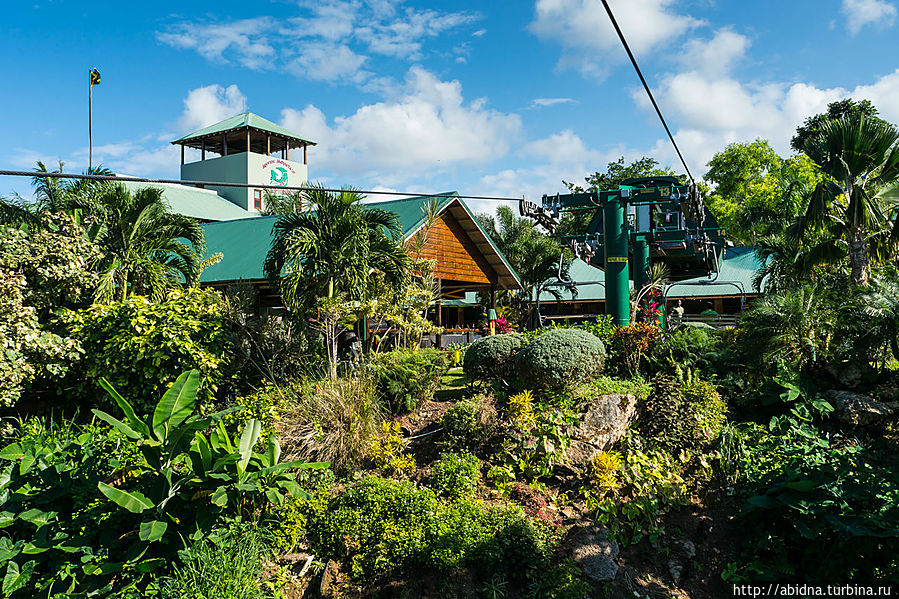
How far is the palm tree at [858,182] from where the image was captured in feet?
41.2

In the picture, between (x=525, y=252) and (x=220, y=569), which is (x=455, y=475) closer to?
(x=220, y=569)

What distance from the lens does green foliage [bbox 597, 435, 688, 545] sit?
288 inches

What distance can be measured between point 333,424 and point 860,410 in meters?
6.99

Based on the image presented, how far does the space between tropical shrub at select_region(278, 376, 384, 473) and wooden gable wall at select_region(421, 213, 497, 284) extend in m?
10.1

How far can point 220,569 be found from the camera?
19.4 ft

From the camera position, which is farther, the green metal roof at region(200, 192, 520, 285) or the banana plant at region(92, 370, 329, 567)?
the green metal roof at region(200, 192, 520, 285)

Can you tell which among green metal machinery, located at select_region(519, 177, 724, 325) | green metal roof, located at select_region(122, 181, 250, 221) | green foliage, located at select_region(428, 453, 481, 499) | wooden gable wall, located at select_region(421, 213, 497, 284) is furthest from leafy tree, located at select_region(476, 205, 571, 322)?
green foliage, located at select_region(428, 453, 481, 499)

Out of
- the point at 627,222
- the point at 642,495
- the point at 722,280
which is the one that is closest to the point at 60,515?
the point at 642,495

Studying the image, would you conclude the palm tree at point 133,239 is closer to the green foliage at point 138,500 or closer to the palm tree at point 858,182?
the green foliage at point 138,500

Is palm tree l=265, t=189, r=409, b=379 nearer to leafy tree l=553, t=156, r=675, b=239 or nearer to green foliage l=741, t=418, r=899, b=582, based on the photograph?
green foliage l=741, t=418, r=899, b=582

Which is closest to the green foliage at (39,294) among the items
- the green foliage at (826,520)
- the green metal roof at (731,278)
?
the green foliage at (826,520)

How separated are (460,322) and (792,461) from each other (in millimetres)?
27667

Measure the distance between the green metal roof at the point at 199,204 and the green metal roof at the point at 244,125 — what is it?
22.8 feet

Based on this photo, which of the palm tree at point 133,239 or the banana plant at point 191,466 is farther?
the palm tree at point 133,239
